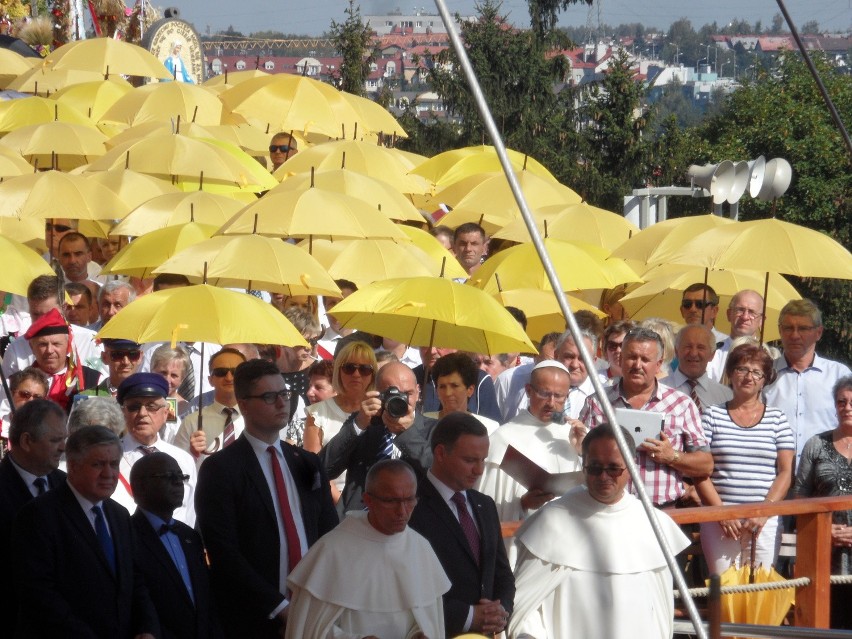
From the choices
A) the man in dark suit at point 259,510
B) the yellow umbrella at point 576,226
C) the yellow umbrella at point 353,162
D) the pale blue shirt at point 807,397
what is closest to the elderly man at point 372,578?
the man in dark suit at point 259,510

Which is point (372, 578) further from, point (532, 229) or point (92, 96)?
point (92, 96)

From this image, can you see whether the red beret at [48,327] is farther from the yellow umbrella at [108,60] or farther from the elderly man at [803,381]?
the yellow umbrella at [108,60]

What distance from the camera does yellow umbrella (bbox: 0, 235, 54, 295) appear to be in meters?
9.30

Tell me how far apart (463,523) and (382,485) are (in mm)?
676

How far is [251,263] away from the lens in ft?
30.9

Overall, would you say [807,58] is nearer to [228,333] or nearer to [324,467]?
[324,467]

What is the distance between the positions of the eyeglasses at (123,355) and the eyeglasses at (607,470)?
290cm

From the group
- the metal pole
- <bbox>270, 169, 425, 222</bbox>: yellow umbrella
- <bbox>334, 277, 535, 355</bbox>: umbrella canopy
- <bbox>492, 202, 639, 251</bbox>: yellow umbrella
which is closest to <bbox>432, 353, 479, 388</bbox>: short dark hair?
<bbox>334, 277, 535, 355</bbox>: umbrella canopy

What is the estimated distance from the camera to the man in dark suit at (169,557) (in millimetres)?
5770

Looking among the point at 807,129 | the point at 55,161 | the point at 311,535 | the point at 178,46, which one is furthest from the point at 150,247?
the point at 807,129

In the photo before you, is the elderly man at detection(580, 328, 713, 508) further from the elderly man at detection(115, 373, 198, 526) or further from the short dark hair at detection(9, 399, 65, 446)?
the short dark hair at detection(9, 399, 65, 446)

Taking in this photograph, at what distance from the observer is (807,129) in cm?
3850

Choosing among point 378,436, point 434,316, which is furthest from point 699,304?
point 378,436

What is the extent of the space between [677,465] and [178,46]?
92.5 ft
